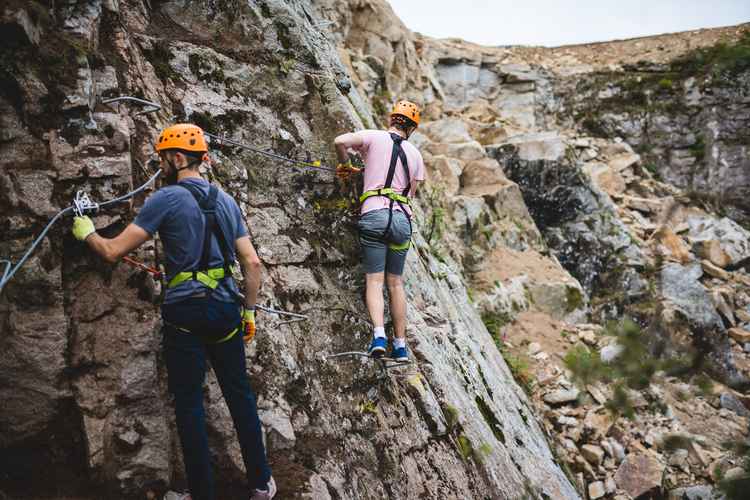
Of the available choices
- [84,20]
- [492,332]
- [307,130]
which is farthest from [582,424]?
[84,20]

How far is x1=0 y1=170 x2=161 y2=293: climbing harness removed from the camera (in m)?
3.96

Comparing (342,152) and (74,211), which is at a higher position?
(342,152)

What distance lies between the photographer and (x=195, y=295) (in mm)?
3805

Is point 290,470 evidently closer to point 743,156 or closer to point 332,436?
point 332,436

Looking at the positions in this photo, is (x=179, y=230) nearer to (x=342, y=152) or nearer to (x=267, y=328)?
(x=267, y=328)

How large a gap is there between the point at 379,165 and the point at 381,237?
0.81m

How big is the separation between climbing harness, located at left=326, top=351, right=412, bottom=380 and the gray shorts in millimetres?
893

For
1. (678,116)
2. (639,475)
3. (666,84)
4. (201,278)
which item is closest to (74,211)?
(201,278)

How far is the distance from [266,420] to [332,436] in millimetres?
675

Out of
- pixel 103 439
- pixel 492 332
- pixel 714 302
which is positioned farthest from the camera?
pixel 714 302

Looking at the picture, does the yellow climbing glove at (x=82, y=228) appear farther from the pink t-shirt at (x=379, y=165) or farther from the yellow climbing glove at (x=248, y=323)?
the pink t-shirt at (x=379, y=165)

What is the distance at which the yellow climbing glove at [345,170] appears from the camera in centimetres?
602

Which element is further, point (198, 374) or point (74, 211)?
point (74, 211)

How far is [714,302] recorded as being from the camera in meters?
17.1
